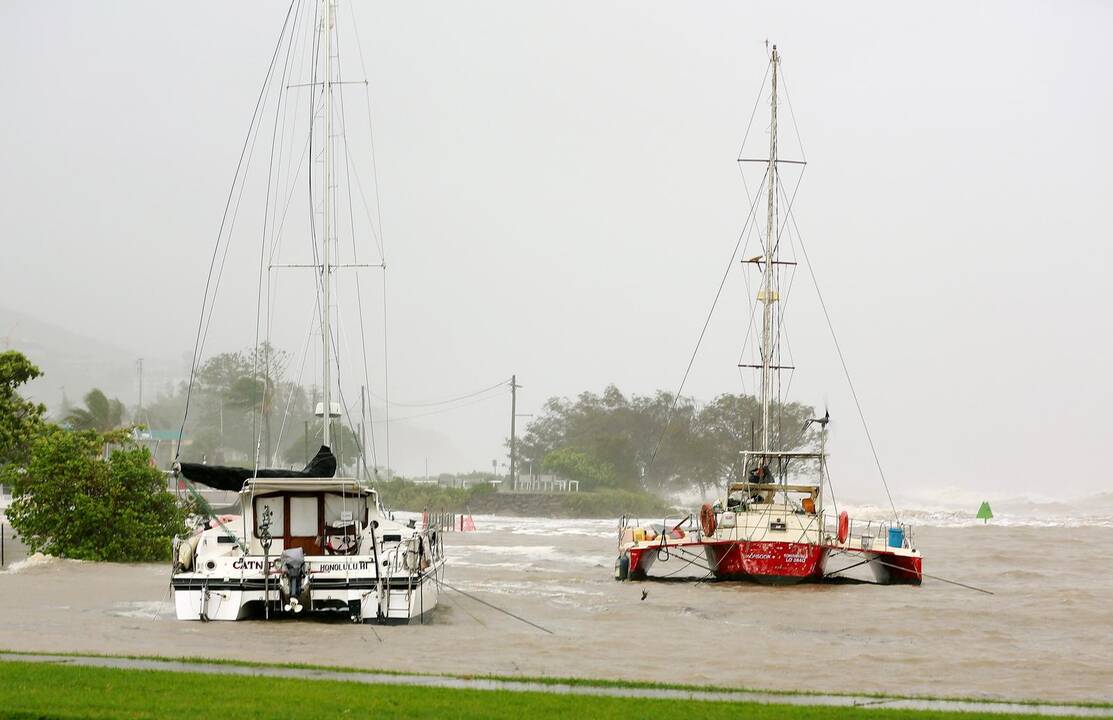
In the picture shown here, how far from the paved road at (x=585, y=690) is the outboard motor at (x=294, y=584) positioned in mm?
8246


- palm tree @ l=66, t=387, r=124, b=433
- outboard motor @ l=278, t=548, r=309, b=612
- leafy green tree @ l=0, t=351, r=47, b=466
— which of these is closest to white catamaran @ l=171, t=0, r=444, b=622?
outboard motor @ l=278, t=548, r=309, b=612

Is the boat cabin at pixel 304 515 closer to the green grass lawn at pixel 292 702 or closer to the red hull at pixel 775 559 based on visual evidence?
the green grass lawn at pixel 292 702

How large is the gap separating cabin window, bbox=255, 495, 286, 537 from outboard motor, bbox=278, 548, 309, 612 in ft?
10.7

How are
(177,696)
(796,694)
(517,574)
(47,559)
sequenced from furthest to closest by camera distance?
1. (517,574)
2. (47,559)
3. (796,694)
4. (177,696)

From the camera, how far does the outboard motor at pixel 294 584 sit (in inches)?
1139

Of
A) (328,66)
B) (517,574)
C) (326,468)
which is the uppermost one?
(328,66)

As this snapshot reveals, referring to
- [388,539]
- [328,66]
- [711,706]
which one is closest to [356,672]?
[711,706]

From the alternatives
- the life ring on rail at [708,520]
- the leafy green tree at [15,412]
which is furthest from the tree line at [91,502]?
the life ring on rail at [708,520]

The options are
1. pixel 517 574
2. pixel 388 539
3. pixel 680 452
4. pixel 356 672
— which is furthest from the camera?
pixel 680 452

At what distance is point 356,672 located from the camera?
66.4ft

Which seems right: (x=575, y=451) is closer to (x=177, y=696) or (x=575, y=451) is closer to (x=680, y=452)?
(x=680, y=452)

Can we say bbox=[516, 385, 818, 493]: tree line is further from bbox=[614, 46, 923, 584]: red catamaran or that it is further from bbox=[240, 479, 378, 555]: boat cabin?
bbox=[240, 479, 378, 555]: boat cabin

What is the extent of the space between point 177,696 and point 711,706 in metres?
6.41

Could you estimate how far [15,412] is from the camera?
53.3 meters
